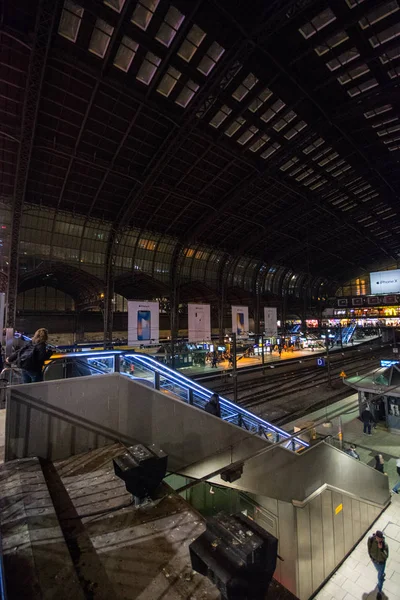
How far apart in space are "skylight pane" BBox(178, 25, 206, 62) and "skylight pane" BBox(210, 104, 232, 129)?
374 centimetres

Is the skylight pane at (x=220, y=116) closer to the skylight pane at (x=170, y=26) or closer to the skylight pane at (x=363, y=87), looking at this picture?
the skylight pane at (x=170, y=26)

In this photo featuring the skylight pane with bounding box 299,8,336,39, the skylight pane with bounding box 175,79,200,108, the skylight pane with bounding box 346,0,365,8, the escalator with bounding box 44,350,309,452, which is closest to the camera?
the escalator with bounding box 44,350,309,452

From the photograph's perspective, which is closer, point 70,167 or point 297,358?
point 70,167

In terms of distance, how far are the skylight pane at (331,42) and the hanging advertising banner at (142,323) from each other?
15.9m

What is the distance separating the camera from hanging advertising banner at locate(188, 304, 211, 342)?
57.5ft

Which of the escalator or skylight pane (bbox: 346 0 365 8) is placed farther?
skylight pane (bbox: 346 0 365 8)

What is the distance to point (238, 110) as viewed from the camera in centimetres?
1648

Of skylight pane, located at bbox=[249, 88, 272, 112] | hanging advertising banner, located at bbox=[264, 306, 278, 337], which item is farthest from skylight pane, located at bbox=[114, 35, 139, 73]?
hanging advertising banner, located at bbox=[264, 306, 278, 337]

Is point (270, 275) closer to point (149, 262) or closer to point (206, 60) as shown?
point (149, 262)

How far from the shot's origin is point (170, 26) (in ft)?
39.3

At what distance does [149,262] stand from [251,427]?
Result: 21986 millimetres

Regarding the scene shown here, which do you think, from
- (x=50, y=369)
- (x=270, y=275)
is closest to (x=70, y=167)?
(x=50, y=369)

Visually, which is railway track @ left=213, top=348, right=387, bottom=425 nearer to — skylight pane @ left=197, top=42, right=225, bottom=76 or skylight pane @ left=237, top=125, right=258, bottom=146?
skylight pane @ left=237, top=125, right=258, bottom=146

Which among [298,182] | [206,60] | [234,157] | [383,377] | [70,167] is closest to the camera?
[206,60]
